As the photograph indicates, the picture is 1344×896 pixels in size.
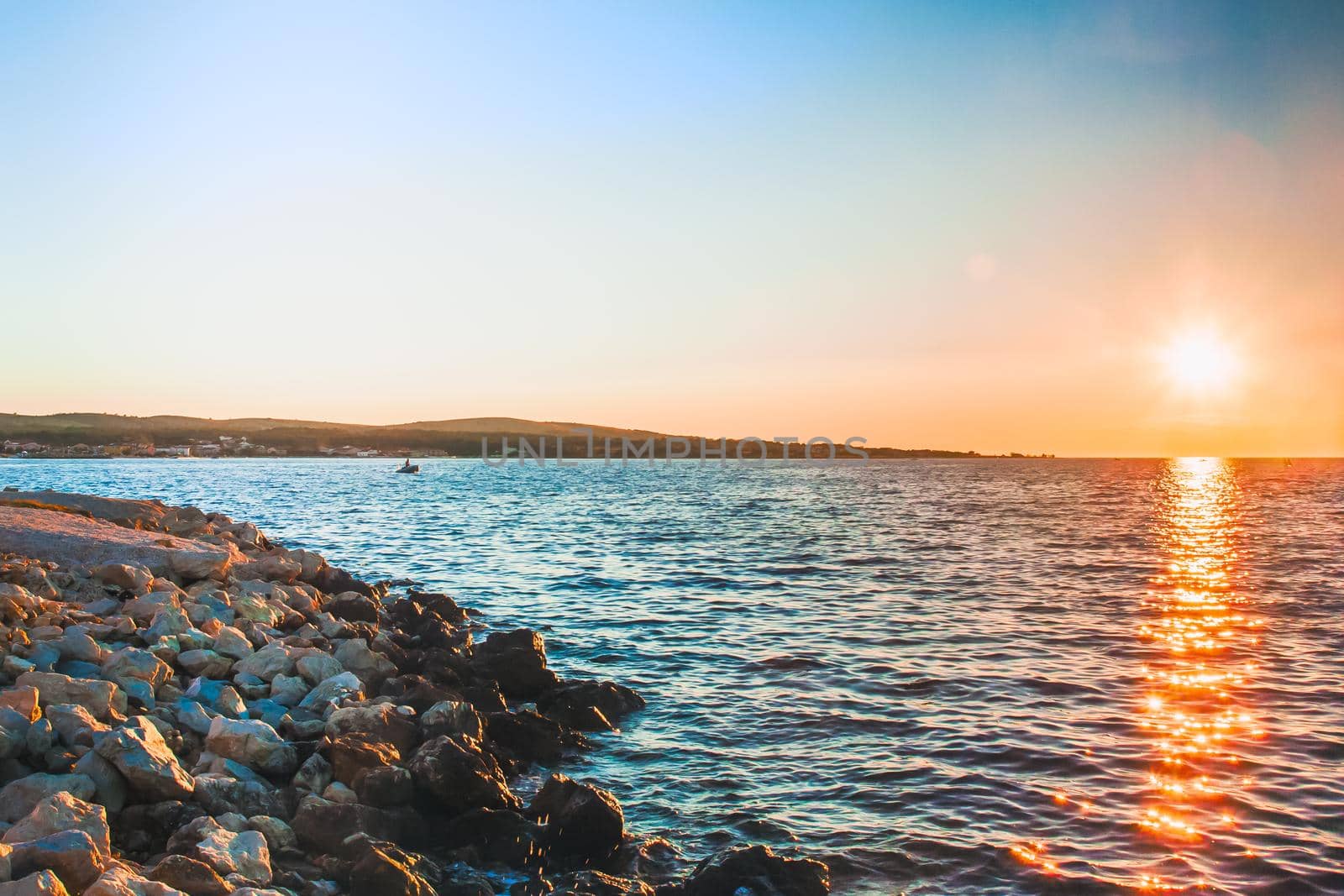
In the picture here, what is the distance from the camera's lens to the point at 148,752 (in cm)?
787

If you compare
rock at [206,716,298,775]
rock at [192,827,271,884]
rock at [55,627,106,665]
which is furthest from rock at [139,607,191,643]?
rock at [192,827,271,884]

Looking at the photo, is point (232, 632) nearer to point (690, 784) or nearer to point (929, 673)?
Answer: point (690, 784)

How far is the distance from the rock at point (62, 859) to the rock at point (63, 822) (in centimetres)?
18

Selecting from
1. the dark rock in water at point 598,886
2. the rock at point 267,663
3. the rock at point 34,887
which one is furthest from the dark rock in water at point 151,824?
the rock at point 267,663

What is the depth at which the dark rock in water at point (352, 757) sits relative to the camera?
9.24m

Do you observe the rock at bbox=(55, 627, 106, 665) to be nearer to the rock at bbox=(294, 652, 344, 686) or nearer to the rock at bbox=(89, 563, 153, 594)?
the rock at bbox=(294, 652, 344, 686)

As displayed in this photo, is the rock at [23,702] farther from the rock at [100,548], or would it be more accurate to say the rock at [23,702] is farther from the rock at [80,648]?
the rock at [100,548]

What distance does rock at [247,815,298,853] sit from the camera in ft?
25.9

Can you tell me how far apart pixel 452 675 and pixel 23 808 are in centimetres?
686

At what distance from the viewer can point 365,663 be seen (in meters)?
13.4

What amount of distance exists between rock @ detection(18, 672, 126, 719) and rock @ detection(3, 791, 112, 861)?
7.87ft

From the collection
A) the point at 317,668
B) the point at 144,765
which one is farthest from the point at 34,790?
the point at 317,668

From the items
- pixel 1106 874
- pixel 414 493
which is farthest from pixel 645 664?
pixel 414 493

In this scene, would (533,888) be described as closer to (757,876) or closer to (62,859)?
(757,876)
